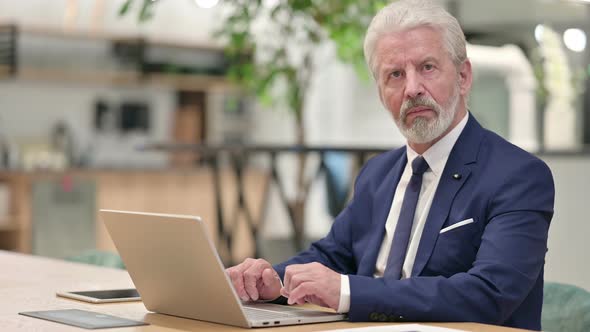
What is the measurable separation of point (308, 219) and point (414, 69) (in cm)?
733

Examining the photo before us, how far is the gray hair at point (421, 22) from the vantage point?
7.16ft

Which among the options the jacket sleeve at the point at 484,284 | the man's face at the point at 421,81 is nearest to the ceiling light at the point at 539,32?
the man's face at the point at 421,81

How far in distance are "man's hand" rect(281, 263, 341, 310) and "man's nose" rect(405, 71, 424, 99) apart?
48 centimetres

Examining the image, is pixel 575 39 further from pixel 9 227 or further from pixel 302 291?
pixel 9 227

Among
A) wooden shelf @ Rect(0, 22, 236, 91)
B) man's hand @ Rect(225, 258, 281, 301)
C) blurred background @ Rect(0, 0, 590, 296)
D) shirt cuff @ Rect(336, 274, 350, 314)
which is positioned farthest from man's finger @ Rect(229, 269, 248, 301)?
wooden shelf @ Rect(0, 22, 236, 91)

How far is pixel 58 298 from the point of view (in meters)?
2.17

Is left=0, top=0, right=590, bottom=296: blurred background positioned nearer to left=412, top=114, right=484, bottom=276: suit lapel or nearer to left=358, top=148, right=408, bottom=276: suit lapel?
left=358, top=148, right=408, bottom=276: suit lapel

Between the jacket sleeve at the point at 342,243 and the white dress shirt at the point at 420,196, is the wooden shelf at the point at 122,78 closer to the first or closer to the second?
the jacket sleeve at the point at 342,243

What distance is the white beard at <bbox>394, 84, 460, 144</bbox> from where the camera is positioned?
85.4 inches

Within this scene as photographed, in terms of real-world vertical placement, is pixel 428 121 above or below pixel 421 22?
below

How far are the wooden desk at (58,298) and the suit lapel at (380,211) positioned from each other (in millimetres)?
452

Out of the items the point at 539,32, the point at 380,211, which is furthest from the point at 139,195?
the point at 380,211

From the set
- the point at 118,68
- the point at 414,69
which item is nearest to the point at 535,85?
the point at 414,69

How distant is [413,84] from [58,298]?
0.86 meters
